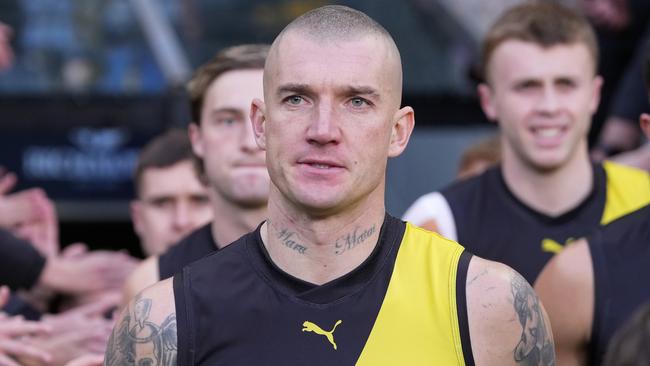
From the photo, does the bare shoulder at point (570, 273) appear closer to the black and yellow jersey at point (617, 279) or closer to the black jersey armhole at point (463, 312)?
the black and yellow jersey at point (617, 279)

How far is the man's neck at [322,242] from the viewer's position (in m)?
3.39

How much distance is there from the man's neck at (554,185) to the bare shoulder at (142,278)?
160cm

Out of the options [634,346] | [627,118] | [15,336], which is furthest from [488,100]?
[634,346]

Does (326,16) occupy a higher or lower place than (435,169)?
higher

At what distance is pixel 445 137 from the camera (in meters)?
9.02

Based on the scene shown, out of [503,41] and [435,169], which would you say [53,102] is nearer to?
[435,169]

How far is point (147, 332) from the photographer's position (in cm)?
329

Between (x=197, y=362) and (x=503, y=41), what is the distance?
9.47 feet

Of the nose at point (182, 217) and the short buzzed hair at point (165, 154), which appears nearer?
the nose at point (182, 217)

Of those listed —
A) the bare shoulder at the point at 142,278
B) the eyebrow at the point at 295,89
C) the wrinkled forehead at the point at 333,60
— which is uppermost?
the wrinkled forehead at the point at 333,60

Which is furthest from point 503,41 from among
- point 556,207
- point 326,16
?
point 326,16

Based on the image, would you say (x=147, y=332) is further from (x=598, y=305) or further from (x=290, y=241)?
(x=598, y=305)

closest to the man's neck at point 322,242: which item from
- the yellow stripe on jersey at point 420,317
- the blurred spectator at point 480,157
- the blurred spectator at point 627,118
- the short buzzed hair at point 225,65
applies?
the yellow stripe on jersey at point 420,317

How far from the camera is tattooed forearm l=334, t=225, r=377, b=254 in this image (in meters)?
3.41
